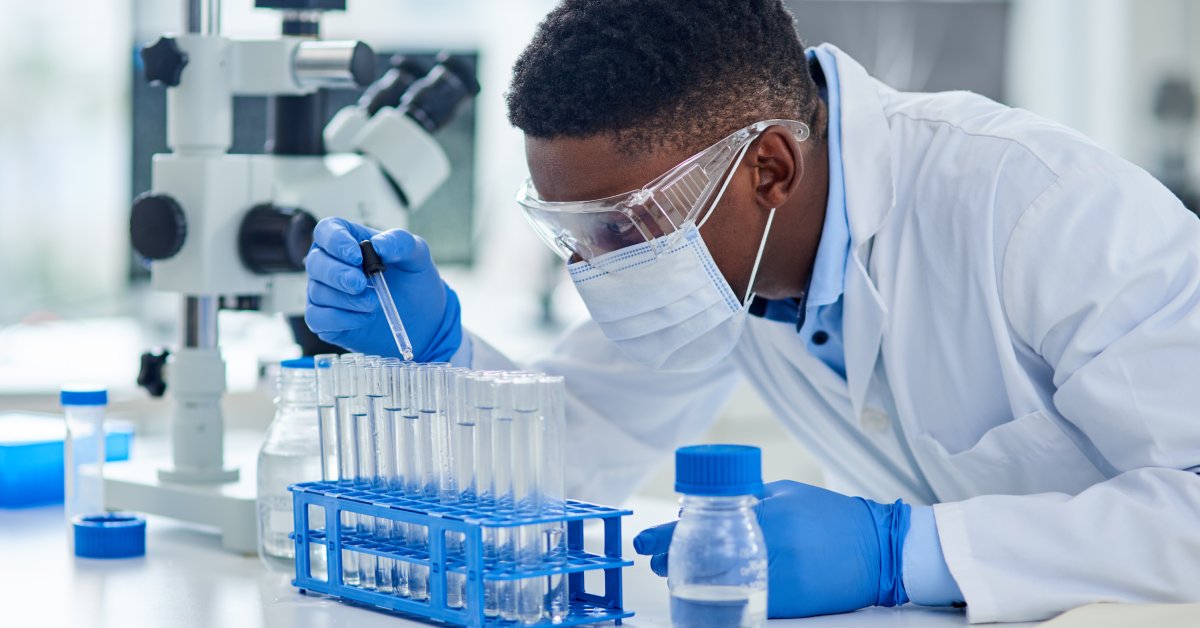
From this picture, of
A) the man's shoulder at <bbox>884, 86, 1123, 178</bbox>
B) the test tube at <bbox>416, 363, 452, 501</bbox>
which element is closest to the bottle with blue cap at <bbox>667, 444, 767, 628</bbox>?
the test tube at <bbox>416, 363, 452, 501</bbox>

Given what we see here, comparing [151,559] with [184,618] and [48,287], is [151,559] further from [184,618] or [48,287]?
[48,287]

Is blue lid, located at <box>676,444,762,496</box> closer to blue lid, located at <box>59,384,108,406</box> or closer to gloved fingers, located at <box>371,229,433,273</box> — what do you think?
gloved fingers, located at <box>371,229,433,273</box>

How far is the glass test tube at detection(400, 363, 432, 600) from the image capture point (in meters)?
1.20

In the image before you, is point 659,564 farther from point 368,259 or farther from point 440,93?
point 440,93

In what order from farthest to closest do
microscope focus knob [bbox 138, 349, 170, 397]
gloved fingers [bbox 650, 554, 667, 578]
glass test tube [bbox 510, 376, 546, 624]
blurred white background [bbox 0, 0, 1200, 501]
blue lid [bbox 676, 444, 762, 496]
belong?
blurred white background [bbox 0, 0, 1200, 501] → microscope focus knob [bbox 138, 349, 170, 397] → gloved fingers [bbox 650, 554, 667, 578] → glass test tube [bbox 510, 376, 546, 624] → blue lid [bbox 676, 444, 762, 496]

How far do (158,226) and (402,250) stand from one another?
35 centimetres

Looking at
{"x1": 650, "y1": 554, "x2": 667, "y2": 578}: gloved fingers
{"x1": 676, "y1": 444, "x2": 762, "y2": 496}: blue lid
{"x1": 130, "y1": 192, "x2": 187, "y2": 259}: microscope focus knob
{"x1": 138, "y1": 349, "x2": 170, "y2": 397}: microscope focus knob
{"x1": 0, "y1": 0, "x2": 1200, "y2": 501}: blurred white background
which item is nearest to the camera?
{"x1": 676, "y1": 444, "x2": 762, "y2": 496}: blue lid

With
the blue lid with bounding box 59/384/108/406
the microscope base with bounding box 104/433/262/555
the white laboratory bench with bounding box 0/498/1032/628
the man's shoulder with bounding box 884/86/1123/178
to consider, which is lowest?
the white laboratory bench with bounding box 0/498/1032/628

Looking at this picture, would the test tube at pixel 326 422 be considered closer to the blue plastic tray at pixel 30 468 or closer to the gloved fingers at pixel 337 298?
the gloved fingers at pixel 337 298

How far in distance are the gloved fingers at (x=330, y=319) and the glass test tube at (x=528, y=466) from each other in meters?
0.34

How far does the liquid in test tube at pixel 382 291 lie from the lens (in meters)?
1.35

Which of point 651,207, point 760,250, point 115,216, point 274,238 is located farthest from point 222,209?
point 115,216

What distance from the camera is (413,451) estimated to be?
123 centimetres

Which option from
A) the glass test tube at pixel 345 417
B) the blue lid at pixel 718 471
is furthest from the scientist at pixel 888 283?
the blue lid at pixel 718 471
